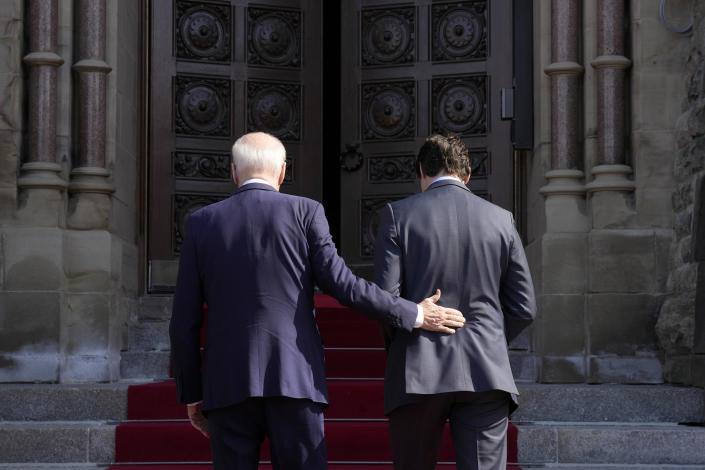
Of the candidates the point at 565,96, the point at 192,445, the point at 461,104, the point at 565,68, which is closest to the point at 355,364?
the point at 192,445

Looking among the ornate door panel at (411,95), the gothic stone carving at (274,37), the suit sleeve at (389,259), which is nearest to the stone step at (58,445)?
the suit sleeve at (389,259)

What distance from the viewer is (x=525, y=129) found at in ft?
22.6

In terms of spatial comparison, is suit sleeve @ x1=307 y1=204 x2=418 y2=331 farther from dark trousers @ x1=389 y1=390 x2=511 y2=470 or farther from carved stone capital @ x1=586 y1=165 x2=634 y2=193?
carved stone capital @ x1=586 y1=165 x2=634 y2=193

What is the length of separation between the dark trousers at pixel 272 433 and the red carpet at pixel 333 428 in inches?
79.3

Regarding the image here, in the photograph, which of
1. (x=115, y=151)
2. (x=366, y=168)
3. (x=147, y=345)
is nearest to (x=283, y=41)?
(x=366, y=168)

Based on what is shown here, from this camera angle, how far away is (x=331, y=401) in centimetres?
562

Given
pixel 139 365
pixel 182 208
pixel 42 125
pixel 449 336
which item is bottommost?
pixel 139 365

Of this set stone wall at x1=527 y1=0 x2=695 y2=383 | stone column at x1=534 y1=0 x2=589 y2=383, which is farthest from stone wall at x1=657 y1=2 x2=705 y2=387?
stone column at x1=534 y1=0 x2=589 y2=383

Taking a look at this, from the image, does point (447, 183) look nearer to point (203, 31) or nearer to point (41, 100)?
point (41, 100)

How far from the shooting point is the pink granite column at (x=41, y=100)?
20.5 feet

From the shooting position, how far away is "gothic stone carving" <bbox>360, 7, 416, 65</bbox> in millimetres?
8375

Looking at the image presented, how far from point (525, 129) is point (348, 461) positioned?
2.63 metres

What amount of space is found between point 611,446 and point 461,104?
360 centimetres

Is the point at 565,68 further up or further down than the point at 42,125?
further up
